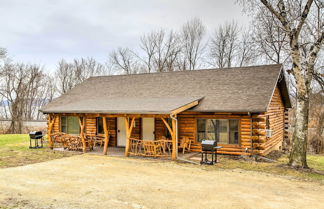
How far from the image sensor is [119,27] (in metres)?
28.4

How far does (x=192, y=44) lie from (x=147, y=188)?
26.0 meters

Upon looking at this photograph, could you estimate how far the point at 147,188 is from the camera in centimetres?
679

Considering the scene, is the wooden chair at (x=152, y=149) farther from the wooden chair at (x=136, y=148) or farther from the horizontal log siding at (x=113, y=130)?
the horizontal log siding at (x=113, y=130)

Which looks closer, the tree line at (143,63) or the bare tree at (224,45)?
the tree line at (143,63)

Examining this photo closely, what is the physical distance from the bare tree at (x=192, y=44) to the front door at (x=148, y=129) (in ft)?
58.4

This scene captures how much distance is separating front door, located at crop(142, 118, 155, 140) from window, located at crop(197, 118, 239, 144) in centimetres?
250

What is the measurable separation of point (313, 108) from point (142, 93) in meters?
13.7

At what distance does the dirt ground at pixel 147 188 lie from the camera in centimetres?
562

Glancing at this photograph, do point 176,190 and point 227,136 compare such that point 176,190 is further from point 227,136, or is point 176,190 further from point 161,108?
point 227,136

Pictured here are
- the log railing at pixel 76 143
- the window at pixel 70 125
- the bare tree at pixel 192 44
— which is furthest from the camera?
the bare tree at pixel 192 44

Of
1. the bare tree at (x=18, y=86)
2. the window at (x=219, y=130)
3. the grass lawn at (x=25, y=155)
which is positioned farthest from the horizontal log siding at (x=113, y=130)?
the bare tree at (x=18, y=86)

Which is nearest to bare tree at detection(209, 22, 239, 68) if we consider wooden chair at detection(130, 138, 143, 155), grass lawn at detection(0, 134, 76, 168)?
wooden chair at detection(130, 138, 143, 155)

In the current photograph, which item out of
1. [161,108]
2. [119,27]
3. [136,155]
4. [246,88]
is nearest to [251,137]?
[246,88]

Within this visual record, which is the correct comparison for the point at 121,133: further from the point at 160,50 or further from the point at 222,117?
the point at 160,50
